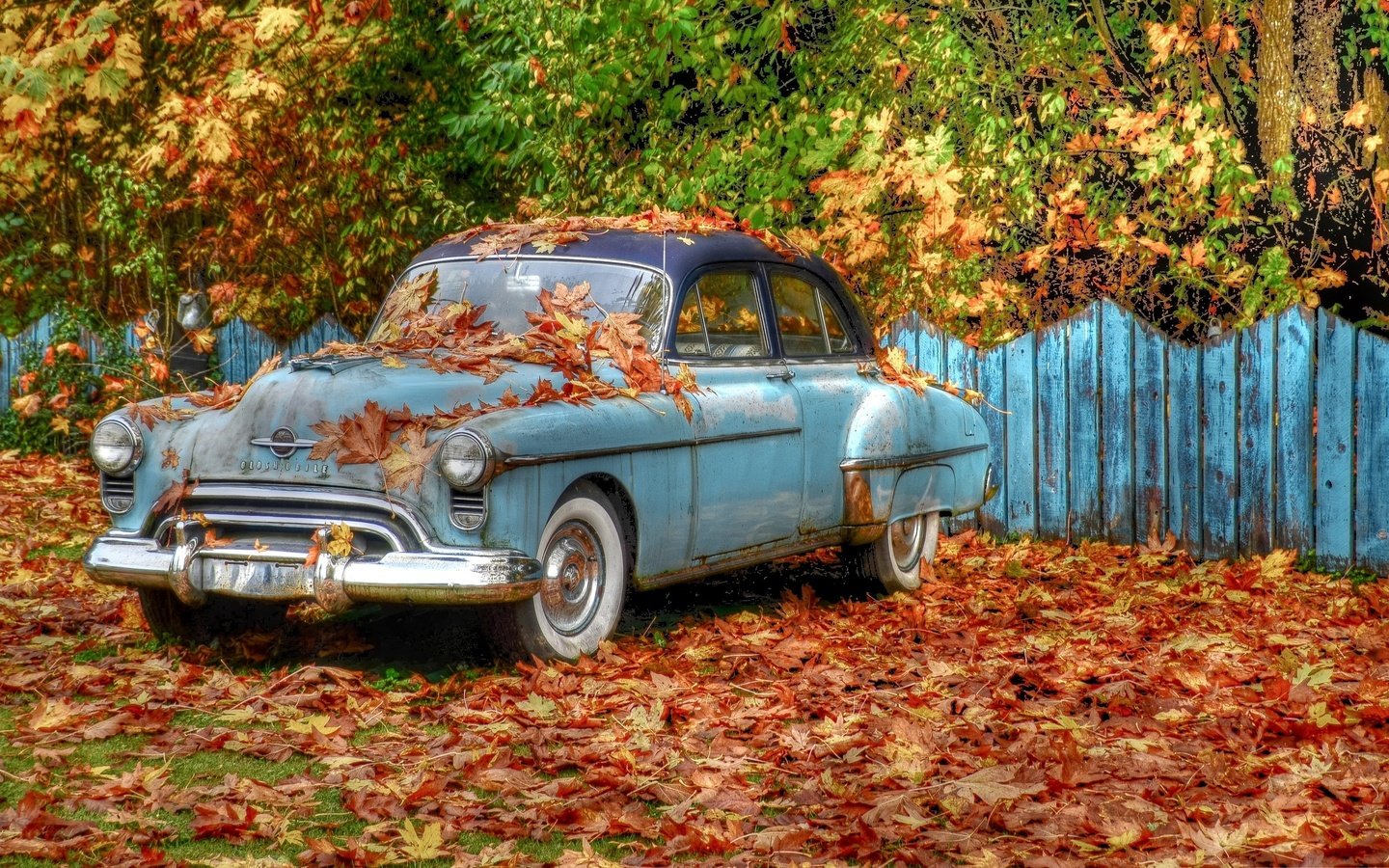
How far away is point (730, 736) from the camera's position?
5332mm

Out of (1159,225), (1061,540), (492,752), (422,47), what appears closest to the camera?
(492,752)

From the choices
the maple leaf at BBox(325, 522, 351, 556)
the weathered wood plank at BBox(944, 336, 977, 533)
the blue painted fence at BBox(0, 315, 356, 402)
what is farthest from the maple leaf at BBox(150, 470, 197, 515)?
the blue painted fence at BBox(0, 315, 356, 402)

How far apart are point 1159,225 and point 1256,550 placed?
283 cm

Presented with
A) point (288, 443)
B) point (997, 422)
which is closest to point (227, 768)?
point (288, 443)

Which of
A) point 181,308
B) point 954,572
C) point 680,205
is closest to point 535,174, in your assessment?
point 680,205

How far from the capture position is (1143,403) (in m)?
9.34

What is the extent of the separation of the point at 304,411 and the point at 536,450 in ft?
2.98

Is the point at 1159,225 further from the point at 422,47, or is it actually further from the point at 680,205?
the point at 422,47

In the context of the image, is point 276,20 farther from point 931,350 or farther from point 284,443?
point 284,443

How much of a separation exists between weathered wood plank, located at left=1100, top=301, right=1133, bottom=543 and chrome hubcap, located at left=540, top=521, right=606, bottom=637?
4.16 m

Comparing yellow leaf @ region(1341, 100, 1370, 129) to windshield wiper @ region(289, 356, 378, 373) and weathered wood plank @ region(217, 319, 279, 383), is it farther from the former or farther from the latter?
weathered wood plank @ region(217, 319, 279, 383)

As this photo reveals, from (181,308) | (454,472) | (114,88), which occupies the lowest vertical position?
(454,472)

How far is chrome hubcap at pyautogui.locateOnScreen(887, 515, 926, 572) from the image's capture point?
327 inches

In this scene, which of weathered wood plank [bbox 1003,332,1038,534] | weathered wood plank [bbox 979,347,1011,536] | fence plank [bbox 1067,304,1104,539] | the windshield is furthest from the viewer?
weathered wood plank [bbox 979,347,1011,536]
